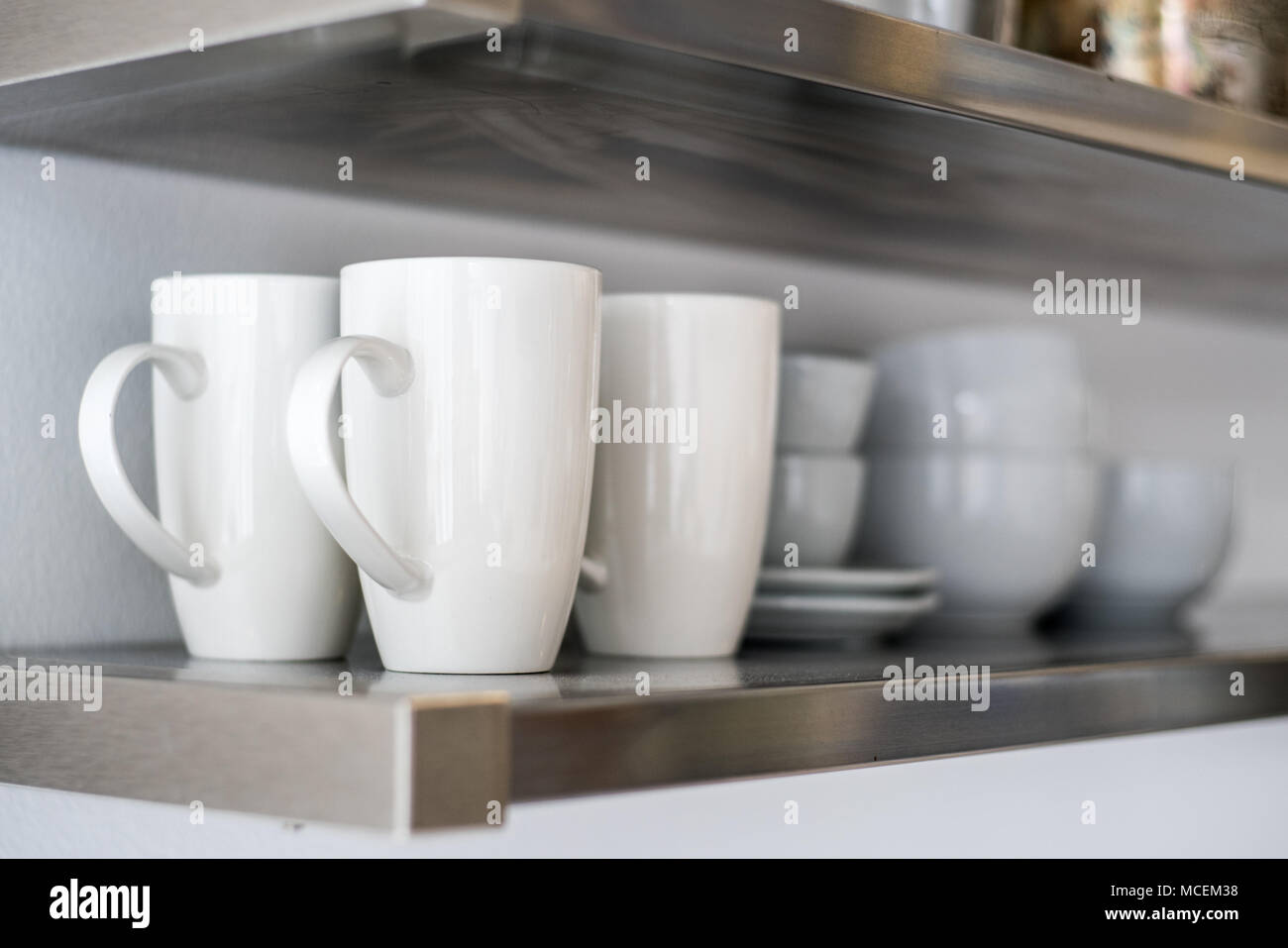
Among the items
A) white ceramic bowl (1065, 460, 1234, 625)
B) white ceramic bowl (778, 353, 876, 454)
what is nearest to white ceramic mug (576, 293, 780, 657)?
white ceramic bowl (778, 353, 876, 454)

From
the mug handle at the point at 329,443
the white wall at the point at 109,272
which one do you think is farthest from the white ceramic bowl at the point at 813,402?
the mug handle at the point at 329,443

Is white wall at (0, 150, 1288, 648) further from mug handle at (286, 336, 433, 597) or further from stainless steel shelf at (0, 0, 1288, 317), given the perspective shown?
mug handle at (286, 336, 433, 597)

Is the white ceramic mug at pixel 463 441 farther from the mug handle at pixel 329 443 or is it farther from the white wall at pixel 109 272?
the white wall at pixel 109 272

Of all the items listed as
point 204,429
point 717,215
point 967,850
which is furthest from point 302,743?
point 967,850

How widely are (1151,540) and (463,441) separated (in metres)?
0.59

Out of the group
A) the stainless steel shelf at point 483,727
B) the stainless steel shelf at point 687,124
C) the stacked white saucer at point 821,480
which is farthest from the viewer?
the stacked white saucer at point 821,480

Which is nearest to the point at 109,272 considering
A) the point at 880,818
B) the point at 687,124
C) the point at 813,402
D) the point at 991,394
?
the point at 687,124

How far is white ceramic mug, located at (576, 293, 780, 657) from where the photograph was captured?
0.65m

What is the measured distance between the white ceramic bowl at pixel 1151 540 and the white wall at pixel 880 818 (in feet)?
0.35

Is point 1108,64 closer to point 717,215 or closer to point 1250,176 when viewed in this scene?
point 1250,176

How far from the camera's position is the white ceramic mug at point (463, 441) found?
0.52m

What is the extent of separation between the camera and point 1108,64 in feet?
2.63

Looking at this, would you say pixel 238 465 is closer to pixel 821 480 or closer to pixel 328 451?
pixel 328 451

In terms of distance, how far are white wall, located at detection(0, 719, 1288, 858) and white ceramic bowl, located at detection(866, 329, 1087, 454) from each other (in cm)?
23
